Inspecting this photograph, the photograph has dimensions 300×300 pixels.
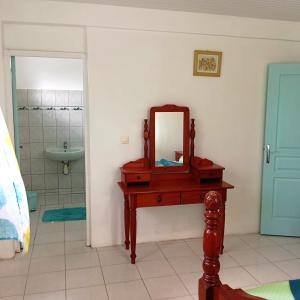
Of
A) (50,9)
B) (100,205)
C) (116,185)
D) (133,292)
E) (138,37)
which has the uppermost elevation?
(50,9)

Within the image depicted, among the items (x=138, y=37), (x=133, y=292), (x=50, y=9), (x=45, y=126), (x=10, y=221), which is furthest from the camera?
(x=45, y=126)

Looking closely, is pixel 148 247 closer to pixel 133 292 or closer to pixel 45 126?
pixel 133 292

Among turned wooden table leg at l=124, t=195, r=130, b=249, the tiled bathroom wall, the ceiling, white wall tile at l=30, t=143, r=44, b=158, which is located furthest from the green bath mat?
the ceiling

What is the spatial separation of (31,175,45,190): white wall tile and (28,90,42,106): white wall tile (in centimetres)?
111

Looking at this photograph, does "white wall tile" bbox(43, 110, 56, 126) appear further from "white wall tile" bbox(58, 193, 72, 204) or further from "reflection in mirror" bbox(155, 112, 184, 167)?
"reflection in mirror" bbox(155, 112, 184, 167)

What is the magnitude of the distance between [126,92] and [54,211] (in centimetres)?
218

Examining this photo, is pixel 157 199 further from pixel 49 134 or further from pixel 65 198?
pixel 49 134

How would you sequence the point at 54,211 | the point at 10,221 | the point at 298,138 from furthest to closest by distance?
the point at 54,211
the point at 298,138
the point at 10,221

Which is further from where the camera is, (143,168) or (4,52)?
(143,168)

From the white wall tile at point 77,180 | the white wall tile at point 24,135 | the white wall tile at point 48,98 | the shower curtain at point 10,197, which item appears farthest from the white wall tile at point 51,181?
the shower curtain at point 10,197

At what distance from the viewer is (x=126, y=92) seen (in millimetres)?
3121

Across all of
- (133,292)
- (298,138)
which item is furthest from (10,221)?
(298,138)

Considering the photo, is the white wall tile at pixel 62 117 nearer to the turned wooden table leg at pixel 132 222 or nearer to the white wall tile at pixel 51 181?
the white wall tile at pixel 51 181

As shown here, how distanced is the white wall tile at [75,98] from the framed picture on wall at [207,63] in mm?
2183
